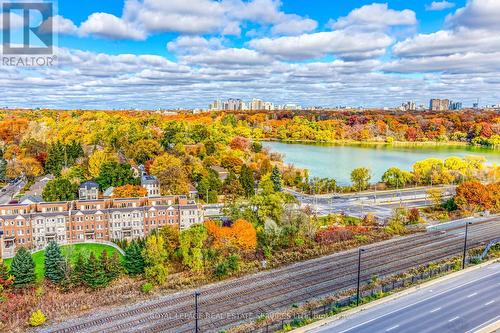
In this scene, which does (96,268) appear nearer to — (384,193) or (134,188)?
(134,188)

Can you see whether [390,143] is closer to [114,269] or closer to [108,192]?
[108,192]

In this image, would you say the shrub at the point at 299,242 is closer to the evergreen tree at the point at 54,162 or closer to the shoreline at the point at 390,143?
the evergreen tree at the point at 54,162

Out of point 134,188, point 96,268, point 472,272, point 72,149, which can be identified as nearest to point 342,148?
point 72,149

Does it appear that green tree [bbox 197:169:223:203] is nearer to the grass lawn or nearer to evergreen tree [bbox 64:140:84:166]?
the grass lawn

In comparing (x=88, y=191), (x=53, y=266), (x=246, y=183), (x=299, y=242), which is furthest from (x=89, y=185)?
(x=299, y=242)

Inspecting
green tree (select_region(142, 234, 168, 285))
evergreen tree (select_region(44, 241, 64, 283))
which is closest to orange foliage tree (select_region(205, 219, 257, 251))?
green tree (select_region(142, 234, 168, 285))

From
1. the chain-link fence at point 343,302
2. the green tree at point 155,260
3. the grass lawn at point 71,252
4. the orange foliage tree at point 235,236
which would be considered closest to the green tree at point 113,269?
the green tree at point 155,260
